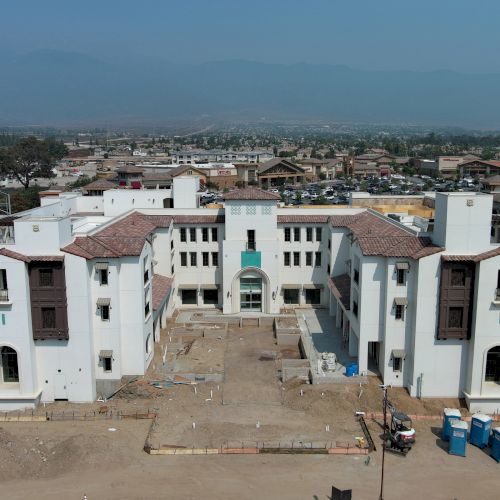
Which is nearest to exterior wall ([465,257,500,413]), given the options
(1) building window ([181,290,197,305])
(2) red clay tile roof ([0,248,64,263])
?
(2) red clay tile roof ([0,248,64,263])

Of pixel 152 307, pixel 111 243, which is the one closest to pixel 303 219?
pixel 152 307

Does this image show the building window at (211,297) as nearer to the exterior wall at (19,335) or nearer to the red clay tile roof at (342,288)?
the red clay tile roof at (342,288)

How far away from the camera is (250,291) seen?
42.7m

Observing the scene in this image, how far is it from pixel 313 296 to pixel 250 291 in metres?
→ 5.08

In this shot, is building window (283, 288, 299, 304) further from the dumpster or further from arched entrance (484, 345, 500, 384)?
arched entrance (484, 345, 500, 384)

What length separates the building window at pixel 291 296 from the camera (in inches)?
1742

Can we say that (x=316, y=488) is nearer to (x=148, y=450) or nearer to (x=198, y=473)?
(x=198, y=473)

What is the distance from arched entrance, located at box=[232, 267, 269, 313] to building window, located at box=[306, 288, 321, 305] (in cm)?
367

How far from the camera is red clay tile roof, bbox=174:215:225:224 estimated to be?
1689 inches

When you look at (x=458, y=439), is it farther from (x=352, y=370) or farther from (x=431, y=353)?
(x=352, y=370)

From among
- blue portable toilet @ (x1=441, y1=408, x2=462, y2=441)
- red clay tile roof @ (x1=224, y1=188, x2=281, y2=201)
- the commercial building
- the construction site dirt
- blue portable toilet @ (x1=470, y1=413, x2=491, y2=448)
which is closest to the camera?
the construction site dirt

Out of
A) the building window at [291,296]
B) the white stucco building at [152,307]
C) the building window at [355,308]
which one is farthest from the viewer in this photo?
the building window at [291,296]

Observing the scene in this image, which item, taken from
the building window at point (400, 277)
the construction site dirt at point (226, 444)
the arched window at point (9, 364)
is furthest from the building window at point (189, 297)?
the building window at point (400, 277)

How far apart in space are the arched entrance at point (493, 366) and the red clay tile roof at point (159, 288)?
18.1 meters
